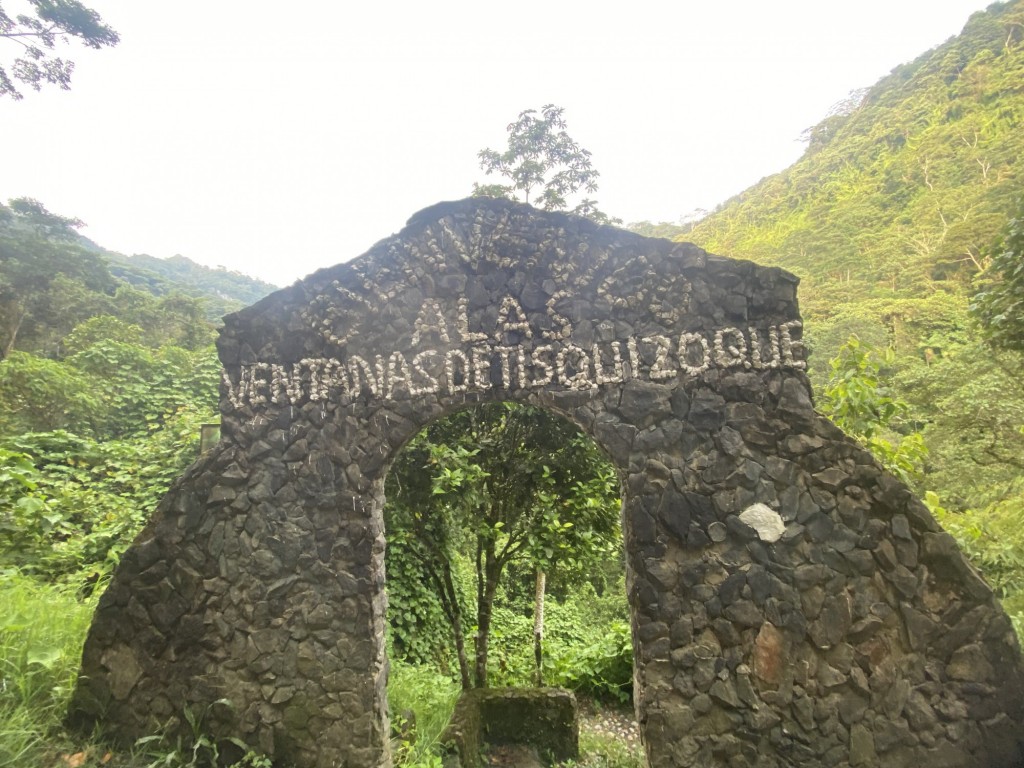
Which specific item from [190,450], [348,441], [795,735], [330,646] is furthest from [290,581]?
[190,450]

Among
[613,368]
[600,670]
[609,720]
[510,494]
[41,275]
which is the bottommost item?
[609,720]

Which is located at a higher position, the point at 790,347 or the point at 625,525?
the point at 790,347

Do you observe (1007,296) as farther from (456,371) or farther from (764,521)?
(456,371)

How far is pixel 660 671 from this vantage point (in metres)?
3.29

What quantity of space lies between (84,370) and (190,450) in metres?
4.52

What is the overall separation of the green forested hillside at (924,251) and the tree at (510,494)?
8.67 ft

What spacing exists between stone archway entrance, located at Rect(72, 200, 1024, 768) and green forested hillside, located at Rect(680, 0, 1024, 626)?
173cm

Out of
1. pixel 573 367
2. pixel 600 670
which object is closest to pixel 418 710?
pixel 600 670

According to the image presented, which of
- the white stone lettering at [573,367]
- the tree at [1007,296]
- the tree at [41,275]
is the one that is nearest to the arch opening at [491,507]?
the white stone lettering at [573,367]

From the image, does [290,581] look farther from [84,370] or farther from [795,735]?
[84,370]

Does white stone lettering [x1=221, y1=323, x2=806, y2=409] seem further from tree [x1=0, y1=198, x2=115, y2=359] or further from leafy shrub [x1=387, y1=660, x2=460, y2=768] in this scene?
tree [x1=0, y1=198, x2=115, y2=359]

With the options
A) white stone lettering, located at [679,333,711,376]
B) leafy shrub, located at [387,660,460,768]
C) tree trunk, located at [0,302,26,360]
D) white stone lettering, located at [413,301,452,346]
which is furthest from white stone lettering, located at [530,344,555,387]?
tree trunk, located at [0,302,26,360]

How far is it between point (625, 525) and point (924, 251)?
28.8 meters

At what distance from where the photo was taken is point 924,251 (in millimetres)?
24062
